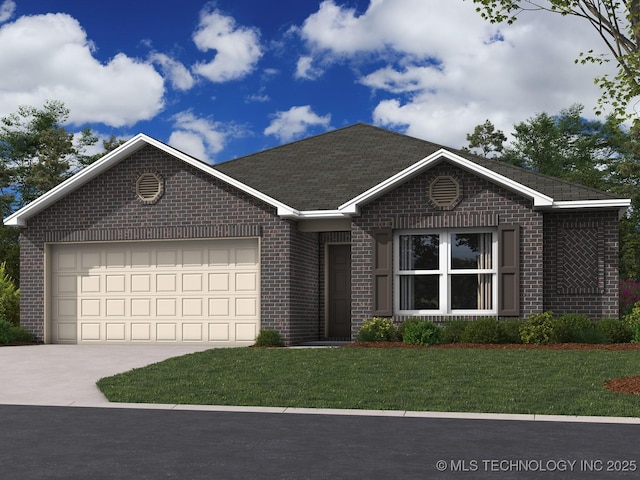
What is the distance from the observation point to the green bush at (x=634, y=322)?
18.6 meters

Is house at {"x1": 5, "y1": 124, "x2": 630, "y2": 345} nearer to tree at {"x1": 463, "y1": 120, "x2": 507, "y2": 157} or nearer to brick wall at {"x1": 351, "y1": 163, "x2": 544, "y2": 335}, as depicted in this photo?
brick wall at {"x1": 351, "y1": 163, "x2": 544, "y2": 335}

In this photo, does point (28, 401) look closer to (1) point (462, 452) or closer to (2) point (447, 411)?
(2) point (447, 411)

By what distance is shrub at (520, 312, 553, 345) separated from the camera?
18.5 metres

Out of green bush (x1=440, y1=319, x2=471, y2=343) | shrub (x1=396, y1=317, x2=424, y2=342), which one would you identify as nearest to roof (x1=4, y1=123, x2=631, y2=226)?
shrub (x1=396, y1=317, x2=424, y2=342)

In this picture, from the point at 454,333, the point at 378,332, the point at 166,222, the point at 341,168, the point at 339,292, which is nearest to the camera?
the point at 454,333

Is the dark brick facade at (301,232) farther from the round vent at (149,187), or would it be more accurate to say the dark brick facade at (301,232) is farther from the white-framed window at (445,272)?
the white-framed window at (445,272)

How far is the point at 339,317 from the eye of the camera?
74.1ft

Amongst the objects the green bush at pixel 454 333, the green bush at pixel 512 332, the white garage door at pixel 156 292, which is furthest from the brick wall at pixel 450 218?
the white garage door at pixel 156 292

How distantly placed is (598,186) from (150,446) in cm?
3995

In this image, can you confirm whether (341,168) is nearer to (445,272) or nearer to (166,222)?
(166,222)

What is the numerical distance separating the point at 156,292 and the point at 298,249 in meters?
3.71

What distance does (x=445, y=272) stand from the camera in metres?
20.0

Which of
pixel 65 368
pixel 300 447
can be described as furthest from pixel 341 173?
pixel 300 447

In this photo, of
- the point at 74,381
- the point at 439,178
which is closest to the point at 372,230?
the point at 439,178
